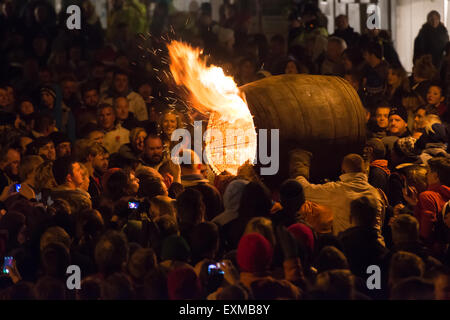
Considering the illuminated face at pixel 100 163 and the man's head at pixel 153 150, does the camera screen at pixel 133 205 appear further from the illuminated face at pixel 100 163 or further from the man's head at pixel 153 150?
the man's head at pixel 153 150

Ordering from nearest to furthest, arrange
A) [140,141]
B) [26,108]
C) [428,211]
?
1. [428,211]
2. [140,141]
3. [26,108]

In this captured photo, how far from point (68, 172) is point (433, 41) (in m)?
6.78

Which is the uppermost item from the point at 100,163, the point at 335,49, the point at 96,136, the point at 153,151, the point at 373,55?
the point at 335,49

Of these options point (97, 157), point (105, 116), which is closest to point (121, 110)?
point (105, 116)

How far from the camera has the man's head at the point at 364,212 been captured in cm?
696

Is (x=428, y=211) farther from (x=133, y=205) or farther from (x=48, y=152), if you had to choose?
(x=48, y=152)

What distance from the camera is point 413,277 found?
20.3 feet

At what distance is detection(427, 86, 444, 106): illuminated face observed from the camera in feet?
38.2

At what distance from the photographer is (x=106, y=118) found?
436 inches

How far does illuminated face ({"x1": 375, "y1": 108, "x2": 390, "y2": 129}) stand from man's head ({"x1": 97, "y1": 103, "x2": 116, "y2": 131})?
2.92 meters

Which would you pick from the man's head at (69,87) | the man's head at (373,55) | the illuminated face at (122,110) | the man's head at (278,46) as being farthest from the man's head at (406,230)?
the man's head at (278,46)
